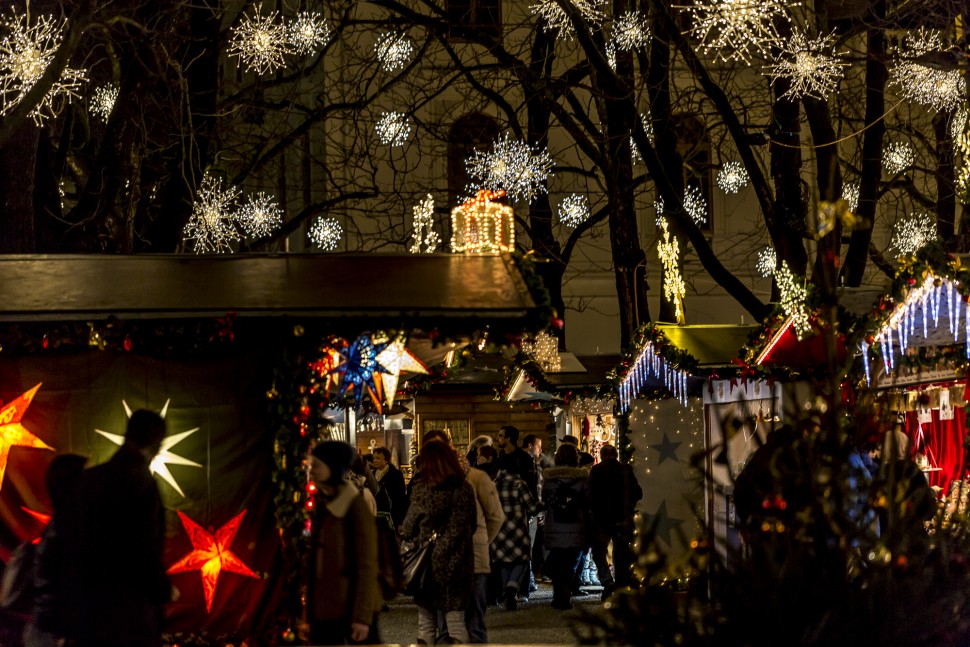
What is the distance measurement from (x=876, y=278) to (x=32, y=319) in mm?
24206

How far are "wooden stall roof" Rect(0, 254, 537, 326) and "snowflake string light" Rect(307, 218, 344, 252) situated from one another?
1694 cm

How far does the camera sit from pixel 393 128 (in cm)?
2175

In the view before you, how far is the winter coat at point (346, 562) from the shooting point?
757 centimetres

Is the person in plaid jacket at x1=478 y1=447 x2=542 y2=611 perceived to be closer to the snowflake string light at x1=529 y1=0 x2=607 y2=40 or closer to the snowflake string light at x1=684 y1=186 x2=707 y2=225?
the snowflake string light at x1=529 y1=0 x2=607 y2=40

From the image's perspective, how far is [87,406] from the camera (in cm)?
936

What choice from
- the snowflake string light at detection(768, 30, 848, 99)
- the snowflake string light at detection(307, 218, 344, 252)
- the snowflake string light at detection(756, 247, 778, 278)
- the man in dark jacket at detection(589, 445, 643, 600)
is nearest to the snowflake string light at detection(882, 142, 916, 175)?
the snowflake string light at detection(756, 247, 778, 278)

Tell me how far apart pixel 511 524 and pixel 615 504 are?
1.35 meters

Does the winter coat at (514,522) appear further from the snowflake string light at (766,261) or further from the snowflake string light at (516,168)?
the snowflake string light at (766,261)

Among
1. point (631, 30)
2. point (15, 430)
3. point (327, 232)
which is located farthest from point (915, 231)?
point (15, 430)

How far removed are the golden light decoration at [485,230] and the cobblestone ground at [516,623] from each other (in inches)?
140

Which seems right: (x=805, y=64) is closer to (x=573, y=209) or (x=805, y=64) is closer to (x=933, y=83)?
(x=933, y=83)

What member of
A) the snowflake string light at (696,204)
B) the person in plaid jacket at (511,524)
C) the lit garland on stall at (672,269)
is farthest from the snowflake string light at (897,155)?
the person in plaid jacket at (511,524)

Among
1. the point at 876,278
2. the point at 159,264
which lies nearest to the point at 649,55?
the point at 159,264

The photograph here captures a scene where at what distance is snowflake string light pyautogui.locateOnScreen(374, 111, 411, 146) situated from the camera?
2052 centimetres
